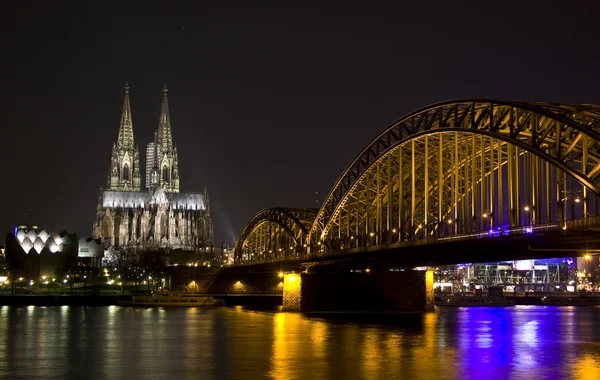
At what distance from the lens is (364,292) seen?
357 ft

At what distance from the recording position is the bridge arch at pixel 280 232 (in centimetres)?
13838

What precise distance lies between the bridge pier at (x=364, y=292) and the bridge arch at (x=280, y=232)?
1252 cm

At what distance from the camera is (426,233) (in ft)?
278

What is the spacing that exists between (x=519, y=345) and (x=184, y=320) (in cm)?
4265

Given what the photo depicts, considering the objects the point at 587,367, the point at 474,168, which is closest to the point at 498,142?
the point at 474,168

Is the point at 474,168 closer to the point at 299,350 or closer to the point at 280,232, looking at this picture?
the point at 299,350

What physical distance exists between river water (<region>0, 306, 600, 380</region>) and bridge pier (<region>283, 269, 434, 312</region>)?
58.0ft

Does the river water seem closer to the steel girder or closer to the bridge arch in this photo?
the steel girder

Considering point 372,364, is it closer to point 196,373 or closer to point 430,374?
point 430,374

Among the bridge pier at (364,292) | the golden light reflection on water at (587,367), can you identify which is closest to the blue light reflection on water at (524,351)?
the golden light reflection on water at (587,367)

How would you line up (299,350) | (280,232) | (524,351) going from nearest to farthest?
(524,351), (299,350), (280,232)

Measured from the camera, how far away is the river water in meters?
45.6

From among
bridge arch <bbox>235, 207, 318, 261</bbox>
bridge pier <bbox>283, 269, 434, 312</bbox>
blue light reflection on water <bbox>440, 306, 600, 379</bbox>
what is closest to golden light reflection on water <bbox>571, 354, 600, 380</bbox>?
blue light reflection on water <bbox>440, 306, 600, 379</bbox>

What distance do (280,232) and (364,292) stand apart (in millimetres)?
58386
